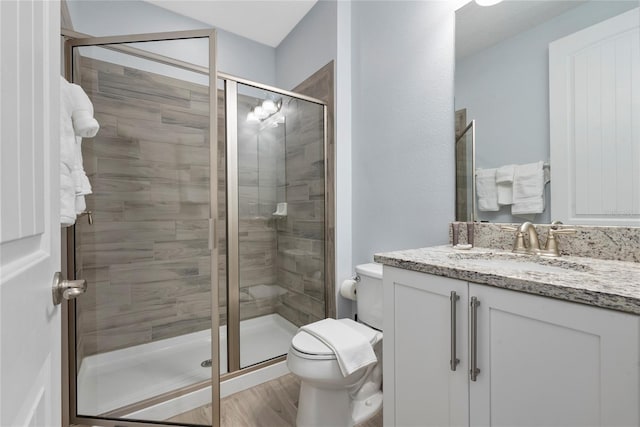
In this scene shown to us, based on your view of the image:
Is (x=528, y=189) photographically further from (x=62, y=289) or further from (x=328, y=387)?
(x=62, y=289)

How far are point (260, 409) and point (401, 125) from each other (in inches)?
70.8

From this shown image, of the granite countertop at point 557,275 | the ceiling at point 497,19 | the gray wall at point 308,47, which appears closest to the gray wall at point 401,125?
the ceiling at point 497,19

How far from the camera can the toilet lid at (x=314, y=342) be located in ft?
4.41

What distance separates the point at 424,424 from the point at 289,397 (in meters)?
1.01

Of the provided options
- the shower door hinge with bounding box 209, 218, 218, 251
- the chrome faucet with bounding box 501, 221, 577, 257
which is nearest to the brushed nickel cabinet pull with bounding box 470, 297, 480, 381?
the chrome faucet with bounding box 501, 221, 577, 257

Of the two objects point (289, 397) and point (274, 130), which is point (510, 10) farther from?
point (289, 397)

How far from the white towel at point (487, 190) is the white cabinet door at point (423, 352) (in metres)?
0.64

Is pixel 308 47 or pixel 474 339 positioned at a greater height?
→ pixel 308 47

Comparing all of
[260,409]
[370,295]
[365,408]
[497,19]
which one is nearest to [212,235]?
[370,295]

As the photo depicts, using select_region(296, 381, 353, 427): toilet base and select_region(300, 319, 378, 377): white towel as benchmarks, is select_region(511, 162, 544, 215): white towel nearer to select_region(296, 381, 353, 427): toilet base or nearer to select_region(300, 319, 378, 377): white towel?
select_region(300, 319, 378, 377): white towel

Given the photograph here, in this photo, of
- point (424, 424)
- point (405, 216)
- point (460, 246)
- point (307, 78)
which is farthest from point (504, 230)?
point (307, 78)

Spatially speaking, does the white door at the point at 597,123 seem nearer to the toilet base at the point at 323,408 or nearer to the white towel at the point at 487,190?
the white towel at the point at 487,190

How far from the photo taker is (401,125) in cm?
174

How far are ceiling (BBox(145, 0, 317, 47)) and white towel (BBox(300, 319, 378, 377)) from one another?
2.29 m
